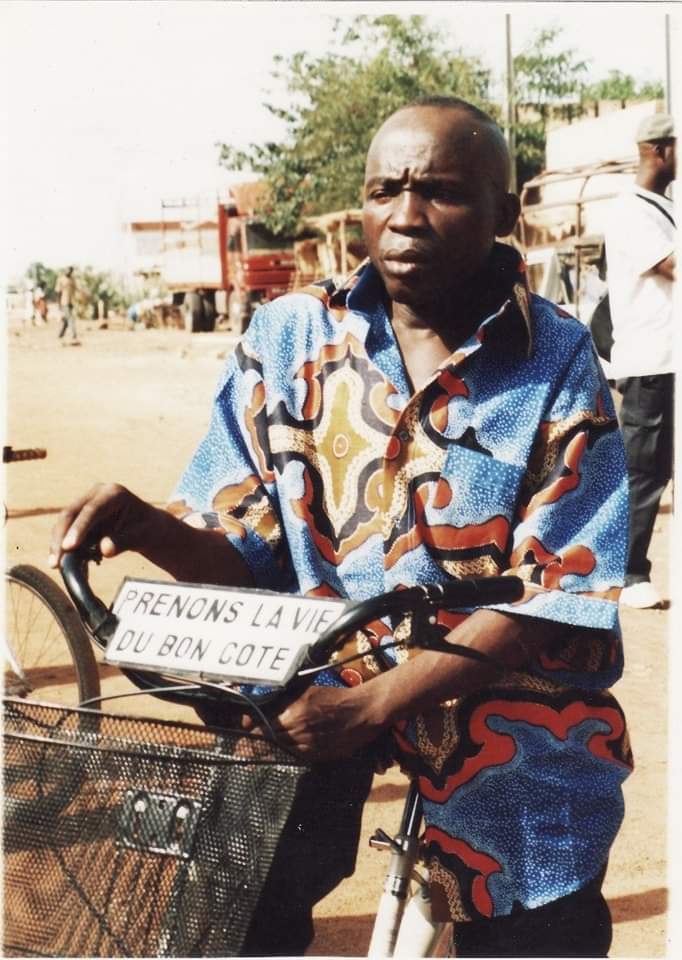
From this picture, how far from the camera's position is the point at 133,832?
139cm

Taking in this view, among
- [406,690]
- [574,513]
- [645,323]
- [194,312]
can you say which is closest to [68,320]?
[194,312]

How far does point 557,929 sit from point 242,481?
727mm

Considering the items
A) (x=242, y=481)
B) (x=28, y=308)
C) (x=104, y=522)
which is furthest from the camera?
(x=28, y=308)

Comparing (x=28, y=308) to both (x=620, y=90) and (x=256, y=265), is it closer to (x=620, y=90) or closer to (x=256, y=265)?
(x=256, y=265)

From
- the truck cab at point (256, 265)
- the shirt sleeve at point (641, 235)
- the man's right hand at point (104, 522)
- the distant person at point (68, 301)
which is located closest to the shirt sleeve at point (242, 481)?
the man's right hand at point (104, 522)

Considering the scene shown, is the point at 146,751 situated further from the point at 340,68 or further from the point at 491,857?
the point at 340,68

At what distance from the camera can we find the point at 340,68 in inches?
965

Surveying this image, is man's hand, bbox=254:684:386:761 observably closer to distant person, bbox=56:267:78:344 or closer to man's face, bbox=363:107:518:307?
man's face, bbox=363:107:518:307

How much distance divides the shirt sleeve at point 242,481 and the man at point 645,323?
3.94 m

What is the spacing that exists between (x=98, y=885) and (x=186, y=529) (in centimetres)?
50

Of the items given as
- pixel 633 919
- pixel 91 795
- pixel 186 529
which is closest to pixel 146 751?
pixel 91 795

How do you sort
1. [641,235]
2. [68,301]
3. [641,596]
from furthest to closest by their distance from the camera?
[68,301] → [641,596] → [641,235]

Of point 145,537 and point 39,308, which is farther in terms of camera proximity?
point 39,308

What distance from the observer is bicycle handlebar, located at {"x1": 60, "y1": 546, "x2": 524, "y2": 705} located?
1326mm
